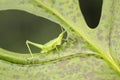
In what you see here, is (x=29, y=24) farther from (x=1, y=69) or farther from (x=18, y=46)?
(x=1, y=69)

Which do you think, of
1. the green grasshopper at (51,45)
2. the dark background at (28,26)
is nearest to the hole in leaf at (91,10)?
the dark background at (28,26)

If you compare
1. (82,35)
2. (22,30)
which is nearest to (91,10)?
(82,35)

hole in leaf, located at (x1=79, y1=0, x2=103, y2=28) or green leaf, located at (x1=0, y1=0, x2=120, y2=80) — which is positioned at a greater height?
hole in leaf, located at (x1=79, y1=0, x2=103, y2=28)

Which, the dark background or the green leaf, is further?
the dark background

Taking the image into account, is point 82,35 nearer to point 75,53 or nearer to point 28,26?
point 75,53

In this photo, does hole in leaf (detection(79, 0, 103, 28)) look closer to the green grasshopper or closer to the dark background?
the dark background

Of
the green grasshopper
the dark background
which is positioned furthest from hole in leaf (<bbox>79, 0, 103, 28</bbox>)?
the green grasshopper
